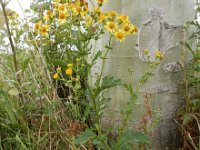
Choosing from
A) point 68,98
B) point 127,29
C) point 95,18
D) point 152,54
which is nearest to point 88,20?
point 95,18

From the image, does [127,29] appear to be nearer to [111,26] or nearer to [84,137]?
[111,26]

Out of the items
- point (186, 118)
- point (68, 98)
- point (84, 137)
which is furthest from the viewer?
point (68, 98)

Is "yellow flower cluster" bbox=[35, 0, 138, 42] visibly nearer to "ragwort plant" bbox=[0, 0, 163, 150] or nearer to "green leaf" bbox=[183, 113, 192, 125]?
"ragwort plant" bbox=[0, 0, 163, 150]

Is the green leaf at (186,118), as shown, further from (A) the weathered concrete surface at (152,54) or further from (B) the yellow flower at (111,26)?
(B) the yellow flower at (111,26)

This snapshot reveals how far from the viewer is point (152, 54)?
1507mm

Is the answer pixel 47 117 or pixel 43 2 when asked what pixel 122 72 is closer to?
pixel 47 117

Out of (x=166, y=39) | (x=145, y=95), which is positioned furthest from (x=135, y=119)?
(x=166, y=39)

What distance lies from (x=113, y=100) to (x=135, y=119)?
151 millimetres

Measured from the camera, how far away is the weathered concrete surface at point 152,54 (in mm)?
1481

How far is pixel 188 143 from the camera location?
1538mm

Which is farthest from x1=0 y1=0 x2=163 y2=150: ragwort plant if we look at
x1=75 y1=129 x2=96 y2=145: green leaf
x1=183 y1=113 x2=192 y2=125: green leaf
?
x1=183 y1=113 x2=192 y2=125: green leaf

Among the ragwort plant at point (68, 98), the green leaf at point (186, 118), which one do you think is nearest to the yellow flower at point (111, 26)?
the ragwort plant at point (68, 98)

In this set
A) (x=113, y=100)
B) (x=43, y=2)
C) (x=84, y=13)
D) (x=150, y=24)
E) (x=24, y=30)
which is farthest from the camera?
(x=43, y=2)

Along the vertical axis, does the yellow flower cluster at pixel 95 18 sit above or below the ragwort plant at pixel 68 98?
above
